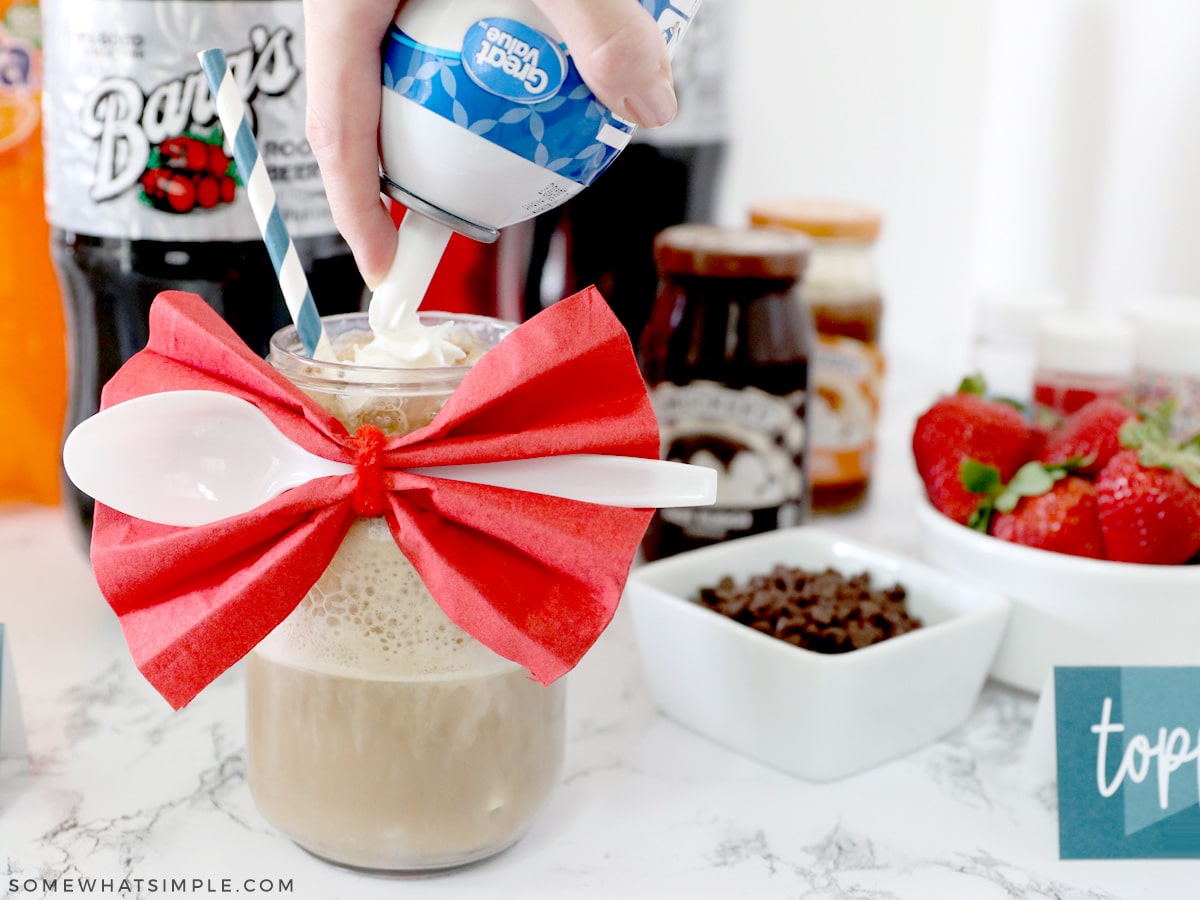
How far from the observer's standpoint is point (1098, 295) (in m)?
1.47

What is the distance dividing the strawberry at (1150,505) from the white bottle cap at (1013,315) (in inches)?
17.1

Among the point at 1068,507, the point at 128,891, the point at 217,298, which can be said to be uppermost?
the point at 217,298

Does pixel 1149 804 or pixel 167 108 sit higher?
pixel 167 108

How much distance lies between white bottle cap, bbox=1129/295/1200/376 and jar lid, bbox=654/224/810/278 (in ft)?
1.18

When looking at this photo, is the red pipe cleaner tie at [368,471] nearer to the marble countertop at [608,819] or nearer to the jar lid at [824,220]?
the marble countertop at [608,819]

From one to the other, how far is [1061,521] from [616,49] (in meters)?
0.46

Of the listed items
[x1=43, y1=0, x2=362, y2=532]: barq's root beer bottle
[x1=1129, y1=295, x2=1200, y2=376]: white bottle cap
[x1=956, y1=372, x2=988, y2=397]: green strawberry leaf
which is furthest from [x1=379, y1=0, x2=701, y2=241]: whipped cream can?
[x1=1129, y1=295, x2=1200, y2=376]: white bottle cap

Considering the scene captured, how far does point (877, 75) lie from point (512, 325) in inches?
46.3

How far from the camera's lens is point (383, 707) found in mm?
562

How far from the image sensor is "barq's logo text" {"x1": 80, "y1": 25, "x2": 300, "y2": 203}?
2.43ft

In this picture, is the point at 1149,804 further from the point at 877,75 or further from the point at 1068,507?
the point at 877,75

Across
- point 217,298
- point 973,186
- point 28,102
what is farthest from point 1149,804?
point 973,186

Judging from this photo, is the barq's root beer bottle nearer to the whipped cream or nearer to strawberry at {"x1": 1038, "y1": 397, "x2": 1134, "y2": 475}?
the whipped cream

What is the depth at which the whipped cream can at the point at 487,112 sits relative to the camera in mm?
482
